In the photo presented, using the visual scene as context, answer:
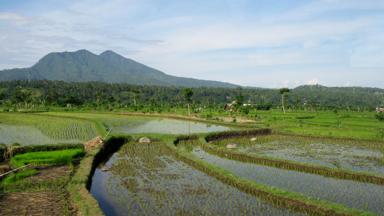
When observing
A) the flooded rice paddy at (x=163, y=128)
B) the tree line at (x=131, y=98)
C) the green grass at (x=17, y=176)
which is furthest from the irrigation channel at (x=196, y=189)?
the tree line at (x=131, y=98)

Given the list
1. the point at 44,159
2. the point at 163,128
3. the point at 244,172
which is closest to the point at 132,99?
the point at 163,128

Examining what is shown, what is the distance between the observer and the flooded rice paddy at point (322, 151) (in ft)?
A: 55.0

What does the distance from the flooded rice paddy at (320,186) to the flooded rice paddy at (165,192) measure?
189 cm

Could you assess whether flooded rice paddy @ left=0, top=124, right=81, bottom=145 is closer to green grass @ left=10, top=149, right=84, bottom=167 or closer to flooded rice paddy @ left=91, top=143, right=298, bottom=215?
green grass @ left=10, top=149, right=84, bottom=167

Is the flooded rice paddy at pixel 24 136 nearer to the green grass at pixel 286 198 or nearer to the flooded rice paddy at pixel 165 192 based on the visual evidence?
the flooded rice paddy at pixel 165 192

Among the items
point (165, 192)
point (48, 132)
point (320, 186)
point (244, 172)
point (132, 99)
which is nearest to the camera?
point (165, 192)

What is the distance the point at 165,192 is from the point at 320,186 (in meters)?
5.49

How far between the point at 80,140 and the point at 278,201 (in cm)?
1583

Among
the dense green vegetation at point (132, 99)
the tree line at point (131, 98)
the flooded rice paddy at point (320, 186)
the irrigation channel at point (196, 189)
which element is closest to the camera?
the irrigation channel at point (196, 189)

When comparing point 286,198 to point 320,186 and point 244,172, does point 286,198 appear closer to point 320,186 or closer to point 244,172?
point 320,186

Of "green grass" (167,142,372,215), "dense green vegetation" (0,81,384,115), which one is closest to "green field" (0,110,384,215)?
"green grass" (167,142,372,215)

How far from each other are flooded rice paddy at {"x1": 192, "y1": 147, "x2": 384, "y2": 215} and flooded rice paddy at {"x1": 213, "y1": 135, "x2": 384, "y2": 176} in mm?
2405

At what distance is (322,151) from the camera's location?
66.4ft

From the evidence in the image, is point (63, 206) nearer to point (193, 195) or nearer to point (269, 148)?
point (193, 195)
